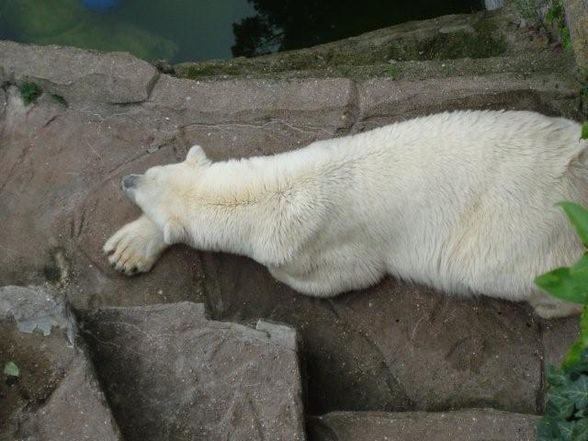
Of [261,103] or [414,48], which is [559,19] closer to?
[414,48]

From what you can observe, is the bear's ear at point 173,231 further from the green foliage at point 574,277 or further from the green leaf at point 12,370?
the green foliage at point 574,277

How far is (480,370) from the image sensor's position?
380 cm

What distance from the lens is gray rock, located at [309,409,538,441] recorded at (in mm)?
3285

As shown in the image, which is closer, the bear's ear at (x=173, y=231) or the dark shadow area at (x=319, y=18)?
the bear's ear at (x=173, y=231)

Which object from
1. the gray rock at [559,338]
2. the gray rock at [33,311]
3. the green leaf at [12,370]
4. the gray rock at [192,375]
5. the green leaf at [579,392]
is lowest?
the gray rock at [559,338]

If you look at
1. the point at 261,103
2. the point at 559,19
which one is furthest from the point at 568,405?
the point at 559,19

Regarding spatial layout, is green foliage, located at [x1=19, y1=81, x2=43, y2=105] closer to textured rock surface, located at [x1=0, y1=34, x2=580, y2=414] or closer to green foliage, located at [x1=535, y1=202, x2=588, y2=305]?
textured rock surface, located at [x1=0, y1=34, x2=580, y2=414]

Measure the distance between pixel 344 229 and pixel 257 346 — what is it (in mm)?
728

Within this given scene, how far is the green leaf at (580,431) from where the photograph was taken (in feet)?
8.45

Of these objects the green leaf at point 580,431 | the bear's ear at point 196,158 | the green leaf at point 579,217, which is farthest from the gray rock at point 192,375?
the green leaf at point 579,217

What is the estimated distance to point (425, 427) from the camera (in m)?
3.31

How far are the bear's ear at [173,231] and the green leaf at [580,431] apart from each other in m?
2.02

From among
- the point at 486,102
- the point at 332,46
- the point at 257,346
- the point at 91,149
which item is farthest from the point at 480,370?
the point at 332,46

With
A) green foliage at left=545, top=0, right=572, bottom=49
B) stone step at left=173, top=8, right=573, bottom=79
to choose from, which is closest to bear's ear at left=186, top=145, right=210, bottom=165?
stone step at left=173, top=8, right=573, bottom=79
